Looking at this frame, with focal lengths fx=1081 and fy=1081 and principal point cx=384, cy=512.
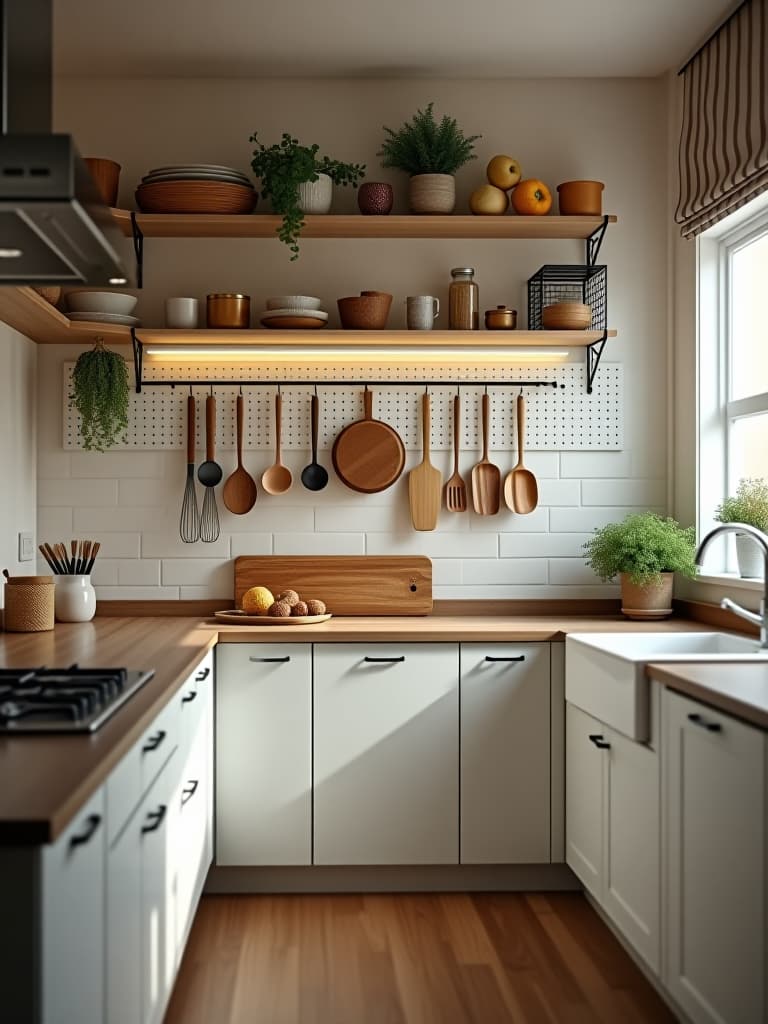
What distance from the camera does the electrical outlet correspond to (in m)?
3.61

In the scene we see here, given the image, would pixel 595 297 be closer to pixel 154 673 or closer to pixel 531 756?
pixel 531 756

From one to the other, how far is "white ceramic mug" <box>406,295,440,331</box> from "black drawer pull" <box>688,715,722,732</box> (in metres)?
1.79

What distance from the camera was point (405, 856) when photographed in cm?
333

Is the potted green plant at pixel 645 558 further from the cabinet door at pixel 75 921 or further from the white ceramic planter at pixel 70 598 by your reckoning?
the cabinet door at pixel 75 921

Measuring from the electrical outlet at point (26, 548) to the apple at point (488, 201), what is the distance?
1897mm

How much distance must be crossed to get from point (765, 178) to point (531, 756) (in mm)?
1834

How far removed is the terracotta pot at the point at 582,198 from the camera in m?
3.70

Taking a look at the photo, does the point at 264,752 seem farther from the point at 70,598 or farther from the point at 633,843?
the point at 633,843

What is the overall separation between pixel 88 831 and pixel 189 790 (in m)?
1.22

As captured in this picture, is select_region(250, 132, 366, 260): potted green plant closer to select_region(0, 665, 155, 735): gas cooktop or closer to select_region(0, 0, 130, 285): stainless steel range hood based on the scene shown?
select_region(0, 0, 130, 285): stainless steel range hood

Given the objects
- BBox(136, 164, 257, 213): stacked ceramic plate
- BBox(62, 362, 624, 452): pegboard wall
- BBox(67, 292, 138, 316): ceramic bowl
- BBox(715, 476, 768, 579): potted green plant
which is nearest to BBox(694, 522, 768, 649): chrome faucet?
BBox(715, 476, 768, 579): potted green plant

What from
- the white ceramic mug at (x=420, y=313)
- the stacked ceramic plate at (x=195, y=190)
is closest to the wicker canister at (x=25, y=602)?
the stacked ceramic plate at (x=195, y=190)

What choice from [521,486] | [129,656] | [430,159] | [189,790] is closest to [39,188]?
[129,656]

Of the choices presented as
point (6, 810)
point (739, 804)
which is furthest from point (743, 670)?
point (6, 810)
